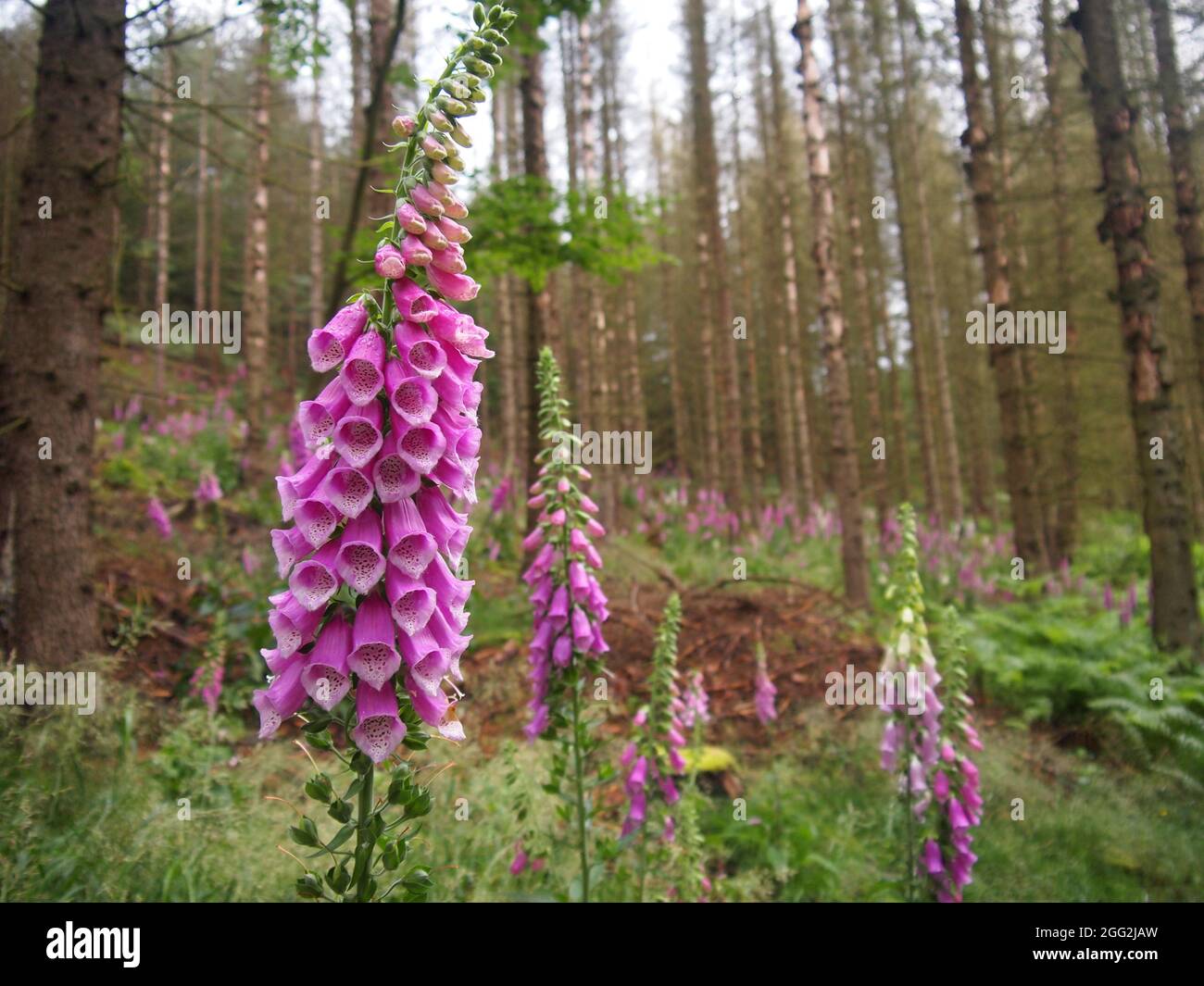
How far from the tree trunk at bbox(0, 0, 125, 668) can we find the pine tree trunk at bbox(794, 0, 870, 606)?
22.7 ft

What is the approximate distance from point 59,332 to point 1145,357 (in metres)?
7.72

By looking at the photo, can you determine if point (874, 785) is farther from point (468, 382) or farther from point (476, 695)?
point (468, 382)

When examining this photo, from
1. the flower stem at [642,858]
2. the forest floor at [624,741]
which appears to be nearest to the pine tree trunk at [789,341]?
the forest floor at [624,741]

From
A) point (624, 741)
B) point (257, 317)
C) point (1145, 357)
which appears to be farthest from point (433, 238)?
point (257, 317)

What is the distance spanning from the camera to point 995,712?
Result: 5984 mm

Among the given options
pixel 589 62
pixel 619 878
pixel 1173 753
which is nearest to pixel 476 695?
pixel 619 878

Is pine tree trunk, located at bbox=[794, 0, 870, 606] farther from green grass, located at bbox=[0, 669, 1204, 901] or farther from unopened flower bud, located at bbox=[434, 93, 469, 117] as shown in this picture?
unopened flower bud, located at bbox=[434, 93, 469, 117]

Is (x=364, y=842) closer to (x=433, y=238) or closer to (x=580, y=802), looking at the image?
(x=433, y=238)

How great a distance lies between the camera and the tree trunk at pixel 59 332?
3.59 m

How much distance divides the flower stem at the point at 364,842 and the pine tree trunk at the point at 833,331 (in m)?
7.41

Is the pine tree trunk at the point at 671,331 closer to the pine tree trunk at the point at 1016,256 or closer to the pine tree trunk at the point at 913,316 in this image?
the pine tree trunk at the point at 913,316

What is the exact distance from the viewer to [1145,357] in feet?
19.5

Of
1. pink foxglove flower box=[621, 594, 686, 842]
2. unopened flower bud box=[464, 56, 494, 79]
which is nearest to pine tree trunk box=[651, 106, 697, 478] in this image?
pink foxglove flower box=[621, 594, 686, 842]

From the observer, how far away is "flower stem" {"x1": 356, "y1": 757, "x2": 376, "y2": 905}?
4.27 ft
